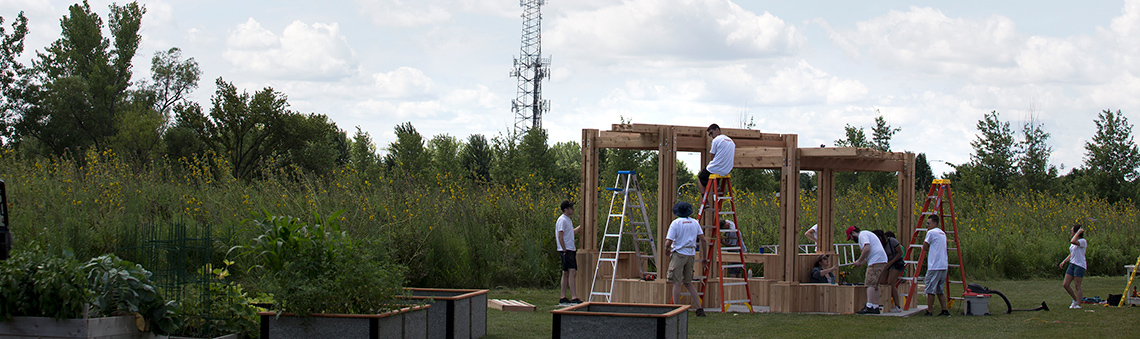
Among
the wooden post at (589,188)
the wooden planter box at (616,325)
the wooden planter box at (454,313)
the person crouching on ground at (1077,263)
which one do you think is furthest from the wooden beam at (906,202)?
the wooden planter box at (616,325)

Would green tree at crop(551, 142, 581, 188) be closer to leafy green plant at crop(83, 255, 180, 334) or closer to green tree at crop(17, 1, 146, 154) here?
leafy green plant at crop(83, 255, 180, 334)

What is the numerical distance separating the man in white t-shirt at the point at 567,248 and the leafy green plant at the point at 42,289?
259 inches

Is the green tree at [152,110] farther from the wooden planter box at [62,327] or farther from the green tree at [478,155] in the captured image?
the wooden planter box at [62,327]

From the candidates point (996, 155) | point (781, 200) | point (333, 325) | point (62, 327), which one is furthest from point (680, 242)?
point (996, 155)

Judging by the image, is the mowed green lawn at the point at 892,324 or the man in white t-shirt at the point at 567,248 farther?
the man in white t-shirt at the point at 567,248

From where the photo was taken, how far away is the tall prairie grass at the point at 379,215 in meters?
12.9

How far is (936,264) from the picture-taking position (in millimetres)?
11781

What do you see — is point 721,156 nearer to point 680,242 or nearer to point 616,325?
point 680,242

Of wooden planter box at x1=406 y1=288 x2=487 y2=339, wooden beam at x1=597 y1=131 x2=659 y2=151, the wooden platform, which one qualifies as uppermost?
wooden beam at x1=597 y1=131 x2=659 y2=151

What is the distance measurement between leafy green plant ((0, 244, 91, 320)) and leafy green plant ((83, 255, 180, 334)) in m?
0.14

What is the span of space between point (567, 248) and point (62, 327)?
6.87m

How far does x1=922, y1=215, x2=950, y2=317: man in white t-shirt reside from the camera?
1173 centimetres

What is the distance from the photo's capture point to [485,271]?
15.6 m

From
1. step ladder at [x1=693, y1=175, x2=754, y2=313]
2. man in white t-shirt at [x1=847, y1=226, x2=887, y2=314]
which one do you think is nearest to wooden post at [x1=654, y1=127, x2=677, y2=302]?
step ladder at [x1=693, y1=175, x2=754, y2=313]
